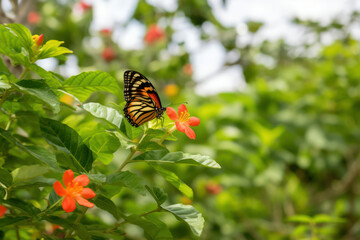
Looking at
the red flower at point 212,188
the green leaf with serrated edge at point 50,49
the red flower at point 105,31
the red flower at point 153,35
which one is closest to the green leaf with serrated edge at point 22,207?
the green leaf with serrated edge at point 50,49

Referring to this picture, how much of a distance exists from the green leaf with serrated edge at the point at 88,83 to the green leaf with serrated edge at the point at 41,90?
8 centimetres

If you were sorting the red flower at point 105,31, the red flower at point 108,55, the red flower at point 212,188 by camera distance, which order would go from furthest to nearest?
1. the red flower at point 105,31
2. the red flower at point 108,55
3. the red flower at point 212,188

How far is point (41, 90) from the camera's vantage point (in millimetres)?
642

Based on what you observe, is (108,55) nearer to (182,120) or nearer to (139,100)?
(139,100)

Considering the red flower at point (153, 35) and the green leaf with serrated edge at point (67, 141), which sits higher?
the red flower at point (153, 35)

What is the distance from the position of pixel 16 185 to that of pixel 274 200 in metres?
2.38

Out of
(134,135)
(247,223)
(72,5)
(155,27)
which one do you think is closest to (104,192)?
(134,135)

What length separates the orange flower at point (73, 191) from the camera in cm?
63

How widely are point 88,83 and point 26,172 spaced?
202 mm

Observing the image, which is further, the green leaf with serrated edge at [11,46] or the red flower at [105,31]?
the red flower at [105,31]

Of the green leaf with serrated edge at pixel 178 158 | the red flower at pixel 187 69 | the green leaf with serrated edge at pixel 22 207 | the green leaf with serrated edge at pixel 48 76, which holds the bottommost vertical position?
the green leaf with serrated edge at pixel 22 207

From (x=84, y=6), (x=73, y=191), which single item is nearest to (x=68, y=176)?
(x=73, y=191)

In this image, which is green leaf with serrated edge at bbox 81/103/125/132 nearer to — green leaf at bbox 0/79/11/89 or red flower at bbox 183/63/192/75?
green leaf at bbox 0/79/11/89

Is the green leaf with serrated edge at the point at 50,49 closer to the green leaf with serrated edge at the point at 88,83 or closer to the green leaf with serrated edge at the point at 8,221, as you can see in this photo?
the green leaf with serrated edge at the point at 88,83
